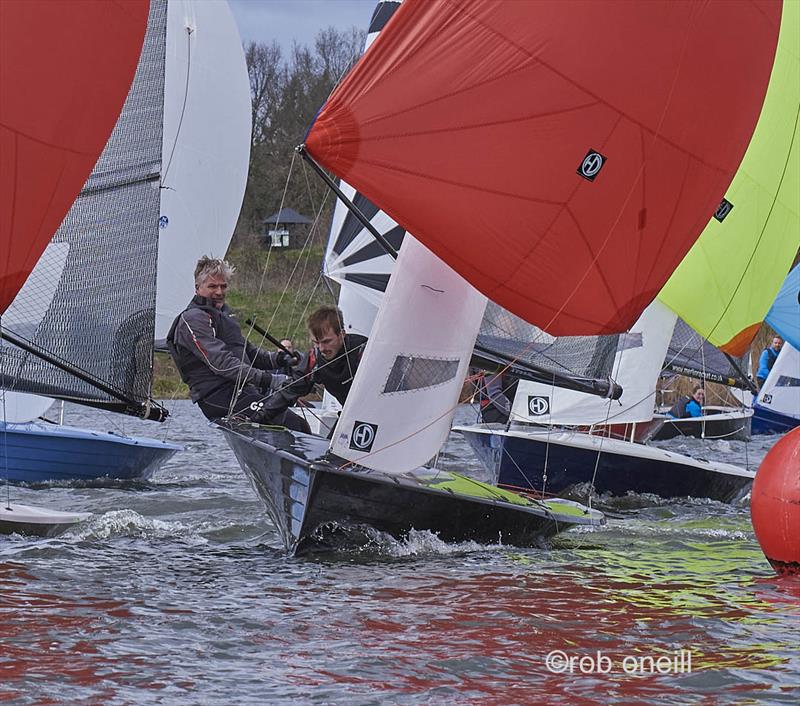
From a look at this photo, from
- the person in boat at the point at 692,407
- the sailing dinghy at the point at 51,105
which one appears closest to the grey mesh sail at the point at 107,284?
the sailing dinghy at the point at 51,105

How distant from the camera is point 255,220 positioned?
4822 cm

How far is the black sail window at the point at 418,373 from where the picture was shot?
7.15m

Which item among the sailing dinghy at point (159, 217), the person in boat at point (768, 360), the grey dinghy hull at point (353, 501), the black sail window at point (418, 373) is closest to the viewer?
the grey dinghy hull at point (353, 501)

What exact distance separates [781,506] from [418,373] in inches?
77.5

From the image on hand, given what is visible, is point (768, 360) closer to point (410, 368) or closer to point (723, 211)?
point (723, 211)

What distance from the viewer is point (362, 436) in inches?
278

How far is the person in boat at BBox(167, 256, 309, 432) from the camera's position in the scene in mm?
8102

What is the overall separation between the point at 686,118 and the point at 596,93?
71cm

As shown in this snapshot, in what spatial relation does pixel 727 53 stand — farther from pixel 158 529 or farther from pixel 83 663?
pixel 83 663

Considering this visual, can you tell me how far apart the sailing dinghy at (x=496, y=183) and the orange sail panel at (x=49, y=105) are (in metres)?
1.17

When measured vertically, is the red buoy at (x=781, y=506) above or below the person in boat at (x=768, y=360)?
below

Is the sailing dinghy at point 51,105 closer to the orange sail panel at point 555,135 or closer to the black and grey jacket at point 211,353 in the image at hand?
the orange sail panel at point 555,135

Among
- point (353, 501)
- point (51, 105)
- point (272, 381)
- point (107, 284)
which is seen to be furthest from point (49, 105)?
point (107, 284)

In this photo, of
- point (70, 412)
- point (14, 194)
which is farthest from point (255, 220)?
point (14, 194)
